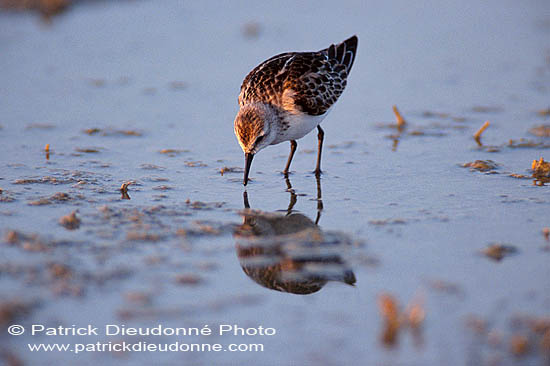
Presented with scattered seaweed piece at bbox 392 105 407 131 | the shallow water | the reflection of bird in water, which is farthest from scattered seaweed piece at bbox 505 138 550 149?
the reflection of bird in water

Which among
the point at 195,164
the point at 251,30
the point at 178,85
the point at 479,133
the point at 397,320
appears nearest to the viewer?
the point at 397,320

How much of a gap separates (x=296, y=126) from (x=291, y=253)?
2173 mm

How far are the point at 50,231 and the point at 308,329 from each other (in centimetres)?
238

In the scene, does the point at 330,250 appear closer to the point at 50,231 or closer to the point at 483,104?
the point at 50,231

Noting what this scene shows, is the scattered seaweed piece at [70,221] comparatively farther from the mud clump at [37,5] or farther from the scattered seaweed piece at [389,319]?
the mud clump at [37,5]

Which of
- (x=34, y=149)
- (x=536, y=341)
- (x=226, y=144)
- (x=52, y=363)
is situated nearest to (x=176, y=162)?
(x=226, y=144)

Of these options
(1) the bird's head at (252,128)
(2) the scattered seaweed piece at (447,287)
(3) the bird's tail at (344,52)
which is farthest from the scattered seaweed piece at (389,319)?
(3) the bird's tail at (344,52)

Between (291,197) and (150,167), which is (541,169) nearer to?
(291,197)

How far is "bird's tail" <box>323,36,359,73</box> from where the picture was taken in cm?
818

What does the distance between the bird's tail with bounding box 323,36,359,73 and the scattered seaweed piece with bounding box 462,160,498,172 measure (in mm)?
1875

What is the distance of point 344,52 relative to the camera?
830cm

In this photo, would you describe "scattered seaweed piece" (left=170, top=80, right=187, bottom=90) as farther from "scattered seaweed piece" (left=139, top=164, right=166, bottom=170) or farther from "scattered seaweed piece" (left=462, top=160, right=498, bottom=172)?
"scattered seaweed piece" (left=462, top=160, right=498, bottom=172)

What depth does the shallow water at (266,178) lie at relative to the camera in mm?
4387

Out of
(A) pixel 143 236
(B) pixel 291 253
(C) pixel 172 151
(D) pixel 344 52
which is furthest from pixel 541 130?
(A) pixel 143 236
